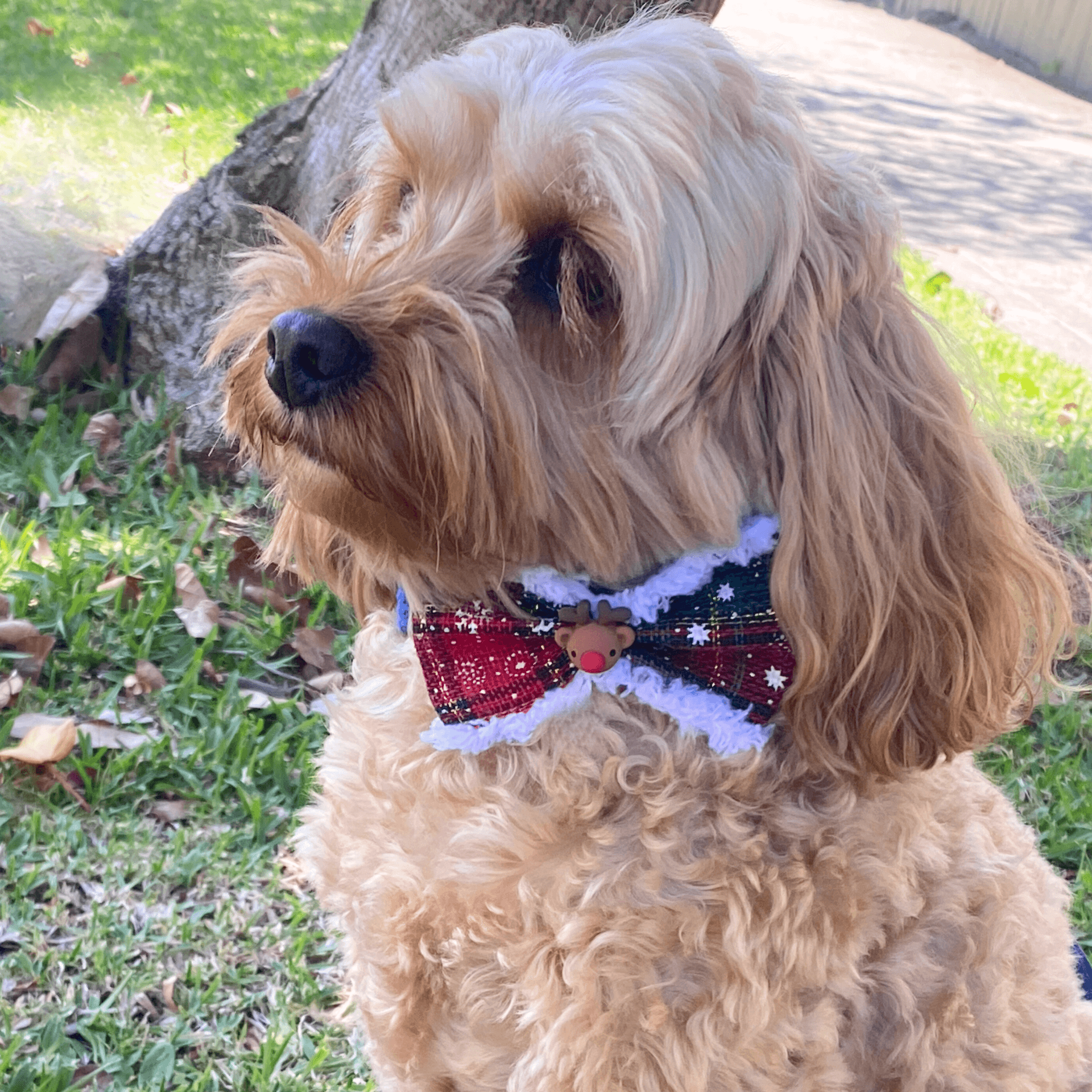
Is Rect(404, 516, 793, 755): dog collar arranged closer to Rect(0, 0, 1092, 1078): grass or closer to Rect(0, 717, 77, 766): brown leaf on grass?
Rect(0, 0, 1092, 1078): grass

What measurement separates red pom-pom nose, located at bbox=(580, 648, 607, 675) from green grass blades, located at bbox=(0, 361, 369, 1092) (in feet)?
4.40

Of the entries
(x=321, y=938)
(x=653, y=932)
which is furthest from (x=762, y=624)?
(x=321, y=938)

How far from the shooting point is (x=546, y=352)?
2.11 metres

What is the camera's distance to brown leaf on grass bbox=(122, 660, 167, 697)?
362cm

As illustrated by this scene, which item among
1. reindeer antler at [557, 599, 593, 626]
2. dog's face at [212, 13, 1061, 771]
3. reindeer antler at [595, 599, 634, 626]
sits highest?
dog's face at [212, 13, 1061, 771]

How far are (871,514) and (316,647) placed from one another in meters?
2.34

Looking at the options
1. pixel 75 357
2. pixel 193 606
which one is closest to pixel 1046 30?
pixel 75 357

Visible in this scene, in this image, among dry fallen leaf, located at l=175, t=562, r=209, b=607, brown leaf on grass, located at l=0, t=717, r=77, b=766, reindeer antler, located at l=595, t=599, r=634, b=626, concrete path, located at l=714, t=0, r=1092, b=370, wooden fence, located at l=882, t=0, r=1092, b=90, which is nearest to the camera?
reindeer antler, located at l=595, t=599, r=634, b=626

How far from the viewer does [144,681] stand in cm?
363

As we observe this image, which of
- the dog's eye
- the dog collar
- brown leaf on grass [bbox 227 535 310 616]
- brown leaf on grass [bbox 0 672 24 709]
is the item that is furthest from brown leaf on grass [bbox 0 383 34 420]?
the dog's eye

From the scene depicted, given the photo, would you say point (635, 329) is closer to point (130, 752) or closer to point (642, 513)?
point (642, 513)

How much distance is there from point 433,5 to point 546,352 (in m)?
2.65

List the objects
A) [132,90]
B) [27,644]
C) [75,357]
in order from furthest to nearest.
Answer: [132,90]
[75,357]
[27,644]

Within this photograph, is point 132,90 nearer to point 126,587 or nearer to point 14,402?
point 14,402
